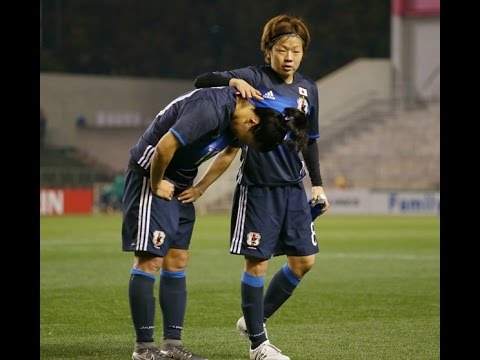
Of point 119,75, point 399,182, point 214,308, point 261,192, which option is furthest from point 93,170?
point 261,192

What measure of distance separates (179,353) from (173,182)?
3.58 ft

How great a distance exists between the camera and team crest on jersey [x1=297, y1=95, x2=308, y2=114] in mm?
7484

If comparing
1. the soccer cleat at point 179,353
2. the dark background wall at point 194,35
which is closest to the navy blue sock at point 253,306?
the soccer cleat at point 179,353

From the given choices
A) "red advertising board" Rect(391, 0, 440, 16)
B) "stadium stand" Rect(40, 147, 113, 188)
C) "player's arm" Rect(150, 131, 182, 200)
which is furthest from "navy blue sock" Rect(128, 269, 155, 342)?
"red advertising board" Rect(391, 0, 440, 16)

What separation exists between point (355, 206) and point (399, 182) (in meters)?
6.37

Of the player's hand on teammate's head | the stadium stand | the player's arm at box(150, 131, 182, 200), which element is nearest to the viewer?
the player's arm at box(150, 131, 182, 200)

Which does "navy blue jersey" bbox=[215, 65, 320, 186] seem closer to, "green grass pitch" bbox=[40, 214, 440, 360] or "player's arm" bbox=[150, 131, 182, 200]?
"player's arm" bbox=[150, 131, 182, 200]

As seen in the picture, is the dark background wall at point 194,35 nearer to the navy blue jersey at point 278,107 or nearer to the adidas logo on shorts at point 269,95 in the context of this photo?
the navy blue jersey at point 278,107

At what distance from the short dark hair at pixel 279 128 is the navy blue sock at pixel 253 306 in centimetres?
98

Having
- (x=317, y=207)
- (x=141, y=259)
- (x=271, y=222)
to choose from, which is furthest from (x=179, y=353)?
(x=317, y=207)

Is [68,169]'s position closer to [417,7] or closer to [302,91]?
[417,7]

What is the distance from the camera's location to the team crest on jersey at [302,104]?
7.48 meters

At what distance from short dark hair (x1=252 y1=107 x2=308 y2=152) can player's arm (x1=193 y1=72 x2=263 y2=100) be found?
109 mm

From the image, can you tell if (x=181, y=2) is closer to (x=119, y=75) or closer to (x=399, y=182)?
(x=119, y=75)
